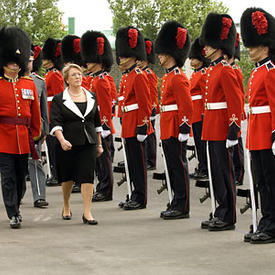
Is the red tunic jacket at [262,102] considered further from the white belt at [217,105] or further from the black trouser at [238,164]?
the black trouser at [238,164]

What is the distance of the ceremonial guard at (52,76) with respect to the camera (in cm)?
1161

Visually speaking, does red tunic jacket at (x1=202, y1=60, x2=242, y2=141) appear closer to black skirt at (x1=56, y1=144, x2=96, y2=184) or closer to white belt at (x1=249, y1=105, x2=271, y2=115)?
white belt at (x1=249, y1=105, x2=271, y2=115)

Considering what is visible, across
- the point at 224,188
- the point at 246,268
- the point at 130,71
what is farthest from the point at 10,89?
the point at 246,268

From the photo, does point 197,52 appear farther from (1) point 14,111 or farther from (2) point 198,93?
(1) point 14,111

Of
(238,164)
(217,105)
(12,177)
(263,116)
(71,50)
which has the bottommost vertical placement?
(238,164)

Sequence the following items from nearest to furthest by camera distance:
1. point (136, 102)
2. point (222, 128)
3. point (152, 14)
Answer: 1. point (222, 128)
2. point (136, 102)
3. point (152, 14)

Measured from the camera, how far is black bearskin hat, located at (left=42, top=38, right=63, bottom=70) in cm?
1230

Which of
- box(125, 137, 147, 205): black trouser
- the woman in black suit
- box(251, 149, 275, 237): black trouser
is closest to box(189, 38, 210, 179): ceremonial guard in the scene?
box(125, 137, 147, 205): black trouser

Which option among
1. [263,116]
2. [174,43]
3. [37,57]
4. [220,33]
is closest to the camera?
[263,116]

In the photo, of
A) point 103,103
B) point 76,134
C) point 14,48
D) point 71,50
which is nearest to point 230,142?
point 76,134

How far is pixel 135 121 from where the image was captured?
9273mm

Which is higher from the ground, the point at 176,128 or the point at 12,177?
the point at 176,128

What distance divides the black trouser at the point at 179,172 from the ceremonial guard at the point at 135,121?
1.95 ft

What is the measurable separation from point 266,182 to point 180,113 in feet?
5.02
